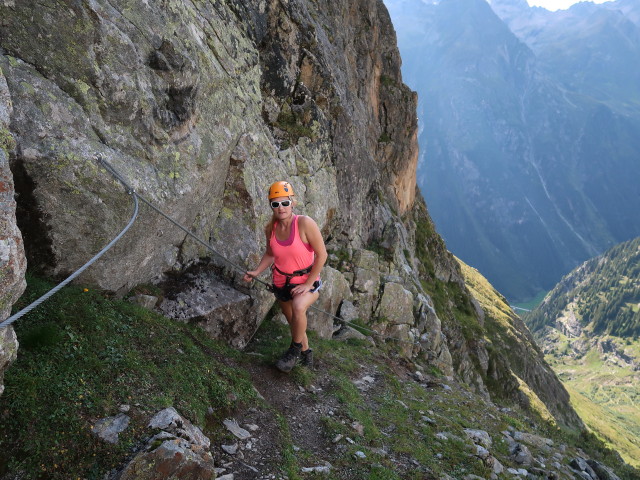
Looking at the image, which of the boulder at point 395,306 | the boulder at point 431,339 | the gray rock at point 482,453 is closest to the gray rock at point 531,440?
the gray rock at point 482,453

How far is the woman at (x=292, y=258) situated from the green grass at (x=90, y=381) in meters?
1.96

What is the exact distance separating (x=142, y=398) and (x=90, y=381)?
0.83m

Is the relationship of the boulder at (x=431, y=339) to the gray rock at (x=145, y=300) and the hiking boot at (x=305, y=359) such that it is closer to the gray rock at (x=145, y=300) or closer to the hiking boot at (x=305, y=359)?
the hiking boot at (x=305, y=359)

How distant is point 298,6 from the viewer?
72.9 feet

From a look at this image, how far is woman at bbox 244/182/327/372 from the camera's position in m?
9.34

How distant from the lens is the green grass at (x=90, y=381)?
5363 millimetres

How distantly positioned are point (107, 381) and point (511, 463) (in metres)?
11.0

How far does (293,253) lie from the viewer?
384 inches

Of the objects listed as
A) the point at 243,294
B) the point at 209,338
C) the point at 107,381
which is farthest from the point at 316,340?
the point at 107,381

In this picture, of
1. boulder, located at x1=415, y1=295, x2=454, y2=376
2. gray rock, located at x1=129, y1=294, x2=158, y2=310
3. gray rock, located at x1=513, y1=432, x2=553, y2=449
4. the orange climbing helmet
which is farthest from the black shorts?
boulder, located at x1=415, y1=295, x2=454, y2=376

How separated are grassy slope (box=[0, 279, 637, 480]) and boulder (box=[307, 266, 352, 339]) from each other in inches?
152

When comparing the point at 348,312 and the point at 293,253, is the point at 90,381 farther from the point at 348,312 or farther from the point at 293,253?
the point at 348,312

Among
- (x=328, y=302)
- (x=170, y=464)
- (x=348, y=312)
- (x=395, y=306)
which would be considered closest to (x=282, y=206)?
(x=170, y=464)

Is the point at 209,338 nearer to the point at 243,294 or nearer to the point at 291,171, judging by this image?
the point at 243,294
